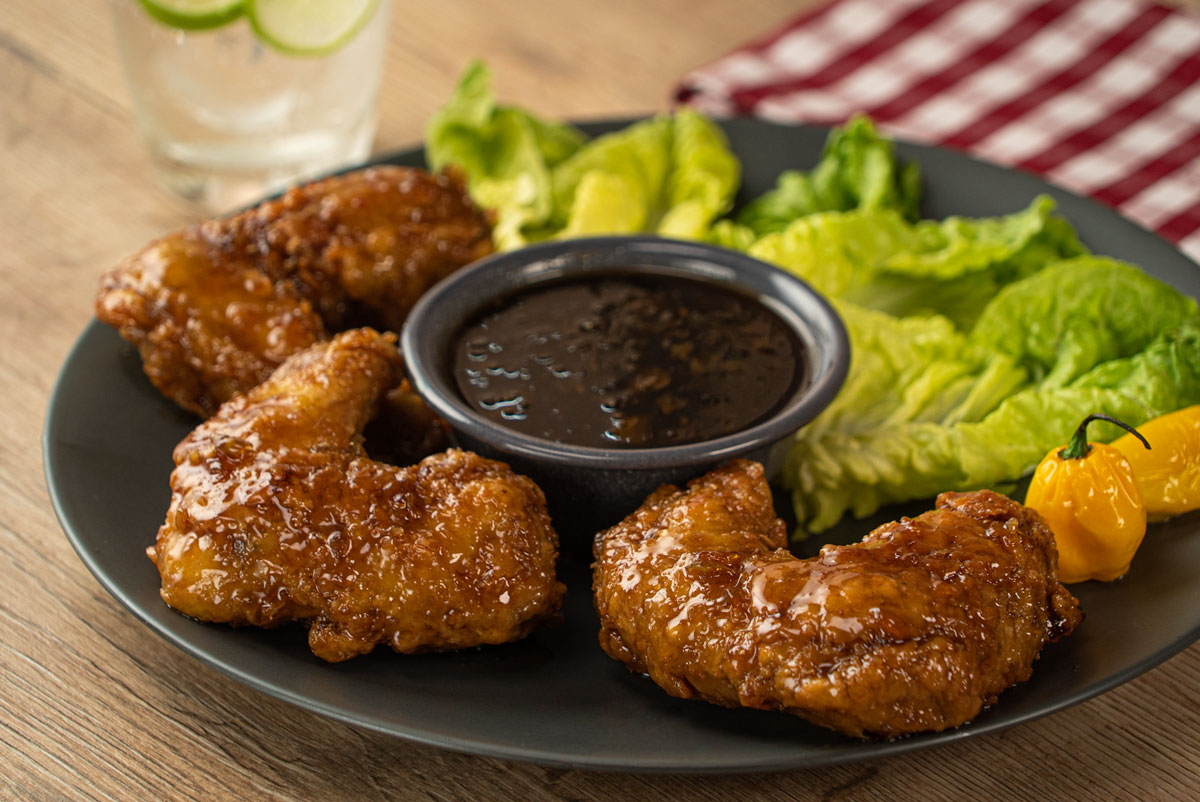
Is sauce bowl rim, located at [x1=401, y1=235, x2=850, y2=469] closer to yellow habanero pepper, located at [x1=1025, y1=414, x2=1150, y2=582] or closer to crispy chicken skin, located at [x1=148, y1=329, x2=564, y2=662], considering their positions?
crispy chicken skin, located at [x1=148, y1=329, x2=564, y2=662]

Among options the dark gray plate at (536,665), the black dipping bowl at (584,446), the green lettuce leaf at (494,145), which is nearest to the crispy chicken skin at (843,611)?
the dark gray plate at (536,665)

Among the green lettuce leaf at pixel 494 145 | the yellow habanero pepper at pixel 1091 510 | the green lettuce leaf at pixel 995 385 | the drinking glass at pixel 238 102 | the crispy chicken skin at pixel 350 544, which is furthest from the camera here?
the green lettuce leaf at pixel 494 145

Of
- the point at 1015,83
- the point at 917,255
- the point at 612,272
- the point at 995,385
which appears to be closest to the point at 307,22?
the point at 612,272

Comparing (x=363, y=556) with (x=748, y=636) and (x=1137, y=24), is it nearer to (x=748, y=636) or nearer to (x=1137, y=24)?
(x=748, y=636)

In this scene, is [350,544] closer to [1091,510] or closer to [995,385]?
[1091,510]

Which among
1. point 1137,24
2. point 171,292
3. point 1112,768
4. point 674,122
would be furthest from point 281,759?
point 1137,24

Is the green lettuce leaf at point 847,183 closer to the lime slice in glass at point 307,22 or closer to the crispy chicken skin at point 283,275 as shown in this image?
the crispy chicken skin at point 283,275
